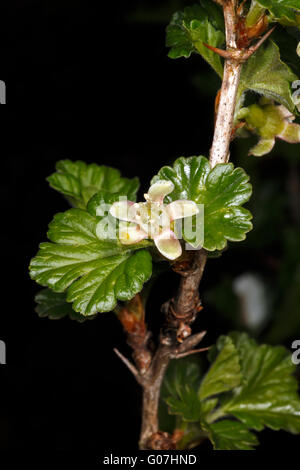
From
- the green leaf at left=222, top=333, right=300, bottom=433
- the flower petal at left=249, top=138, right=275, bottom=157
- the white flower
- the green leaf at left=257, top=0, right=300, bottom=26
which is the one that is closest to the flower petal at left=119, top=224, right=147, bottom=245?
the white flower

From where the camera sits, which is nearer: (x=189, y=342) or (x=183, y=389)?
(x=189, y=342)

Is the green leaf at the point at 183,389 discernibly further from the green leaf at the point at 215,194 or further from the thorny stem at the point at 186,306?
the green leaf at the point at 215,194

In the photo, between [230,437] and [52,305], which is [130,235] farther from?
[230,437]

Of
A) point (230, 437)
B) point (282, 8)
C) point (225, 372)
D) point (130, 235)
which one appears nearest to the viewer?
point (282, 8)

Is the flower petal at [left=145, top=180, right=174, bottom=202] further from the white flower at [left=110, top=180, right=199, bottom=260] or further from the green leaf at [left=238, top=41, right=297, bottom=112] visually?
the green leaf at [left=238, top=41, right=297, bottom=112]

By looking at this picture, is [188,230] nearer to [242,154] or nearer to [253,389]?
[253,389]

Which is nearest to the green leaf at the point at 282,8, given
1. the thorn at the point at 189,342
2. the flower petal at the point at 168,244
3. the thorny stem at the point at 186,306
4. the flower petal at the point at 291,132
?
the thorny stem at the point at 186,306

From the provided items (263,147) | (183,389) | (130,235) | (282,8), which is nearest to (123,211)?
(130,235)
